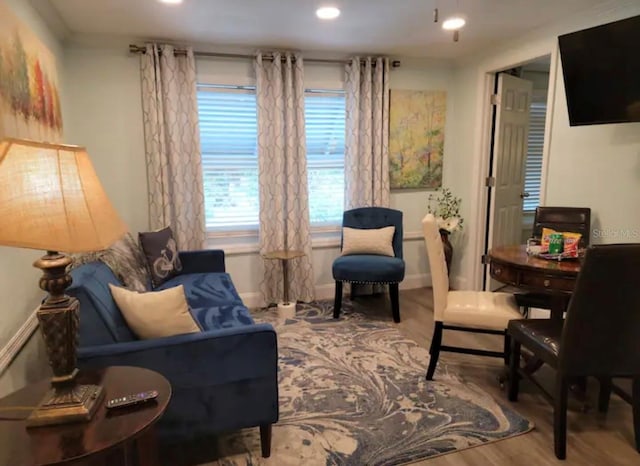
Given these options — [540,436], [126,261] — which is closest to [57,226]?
[126,261]

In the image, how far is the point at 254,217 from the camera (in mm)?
4039

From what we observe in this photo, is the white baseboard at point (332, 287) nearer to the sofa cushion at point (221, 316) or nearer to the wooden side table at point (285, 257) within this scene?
the wooden side table at point (285, 257)

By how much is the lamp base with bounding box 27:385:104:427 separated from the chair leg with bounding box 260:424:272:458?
0.87 m

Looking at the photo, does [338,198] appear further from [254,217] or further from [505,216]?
[505,216]

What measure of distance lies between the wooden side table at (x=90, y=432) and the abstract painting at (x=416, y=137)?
342 cm

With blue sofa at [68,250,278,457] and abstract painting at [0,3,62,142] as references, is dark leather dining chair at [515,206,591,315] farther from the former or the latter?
abstract painting at [0,3,62,142]

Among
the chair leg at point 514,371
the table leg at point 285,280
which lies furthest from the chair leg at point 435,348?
the table leg at point 285,280

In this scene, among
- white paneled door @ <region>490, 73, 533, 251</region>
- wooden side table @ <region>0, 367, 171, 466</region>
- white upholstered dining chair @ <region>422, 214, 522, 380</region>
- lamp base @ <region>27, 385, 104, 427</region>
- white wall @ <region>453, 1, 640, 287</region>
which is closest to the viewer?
wooden side table @ <region>0, 367, 171, 466</region>

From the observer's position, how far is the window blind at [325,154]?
4078mm

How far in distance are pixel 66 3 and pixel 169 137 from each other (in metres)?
1.17

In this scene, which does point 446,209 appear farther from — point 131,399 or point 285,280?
point 131,399

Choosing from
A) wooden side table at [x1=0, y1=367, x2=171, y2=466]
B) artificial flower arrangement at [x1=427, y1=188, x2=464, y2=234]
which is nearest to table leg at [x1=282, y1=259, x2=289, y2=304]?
artificial flower arrangement at [x1=427, y1=188, x2=464, y2=234]

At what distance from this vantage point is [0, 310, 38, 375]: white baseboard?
169 cm

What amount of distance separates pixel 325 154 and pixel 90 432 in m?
3.38
